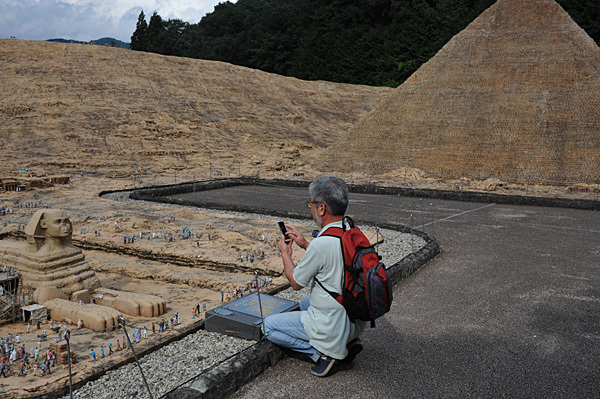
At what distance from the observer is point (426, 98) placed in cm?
2439

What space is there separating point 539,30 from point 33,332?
25.2 meters

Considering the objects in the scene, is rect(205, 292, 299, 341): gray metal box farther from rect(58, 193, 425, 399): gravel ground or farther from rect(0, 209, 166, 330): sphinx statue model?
rect(0, 209, 166, 330): sphinx statue model

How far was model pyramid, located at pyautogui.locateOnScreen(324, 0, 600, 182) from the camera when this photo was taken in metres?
21.2

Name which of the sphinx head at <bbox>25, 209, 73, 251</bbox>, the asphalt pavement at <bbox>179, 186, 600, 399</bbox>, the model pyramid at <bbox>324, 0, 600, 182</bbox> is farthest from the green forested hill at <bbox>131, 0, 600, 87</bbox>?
the sphinx head at <bbox>25, 209, 73, 251</bbox>

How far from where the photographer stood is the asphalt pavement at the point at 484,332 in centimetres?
406

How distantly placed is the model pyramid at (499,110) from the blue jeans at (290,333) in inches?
744

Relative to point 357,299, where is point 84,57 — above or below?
above

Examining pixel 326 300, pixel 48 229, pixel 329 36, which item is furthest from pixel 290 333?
pixel 329 36

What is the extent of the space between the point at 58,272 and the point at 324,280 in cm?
478

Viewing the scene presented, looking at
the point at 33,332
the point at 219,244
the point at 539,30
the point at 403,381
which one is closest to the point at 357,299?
the point at 403,381

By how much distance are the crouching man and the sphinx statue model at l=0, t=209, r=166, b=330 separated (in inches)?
119

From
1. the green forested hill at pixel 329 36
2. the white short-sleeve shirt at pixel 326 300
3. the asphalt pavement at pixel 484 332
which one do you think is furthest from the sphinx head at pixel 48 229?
the green forested hill at pixel 329 36

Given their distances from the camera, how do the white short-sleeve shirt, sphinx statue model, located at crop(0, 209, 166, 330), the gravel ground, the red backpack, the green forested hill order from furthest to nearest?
the green forested hill, sphinx statue model, located at crop(0, 209, 166, 330), the gravel ground, the white short-sleeve shirt, the red backpack

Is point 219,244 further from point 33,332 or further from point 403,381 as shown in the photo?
point 403,381
